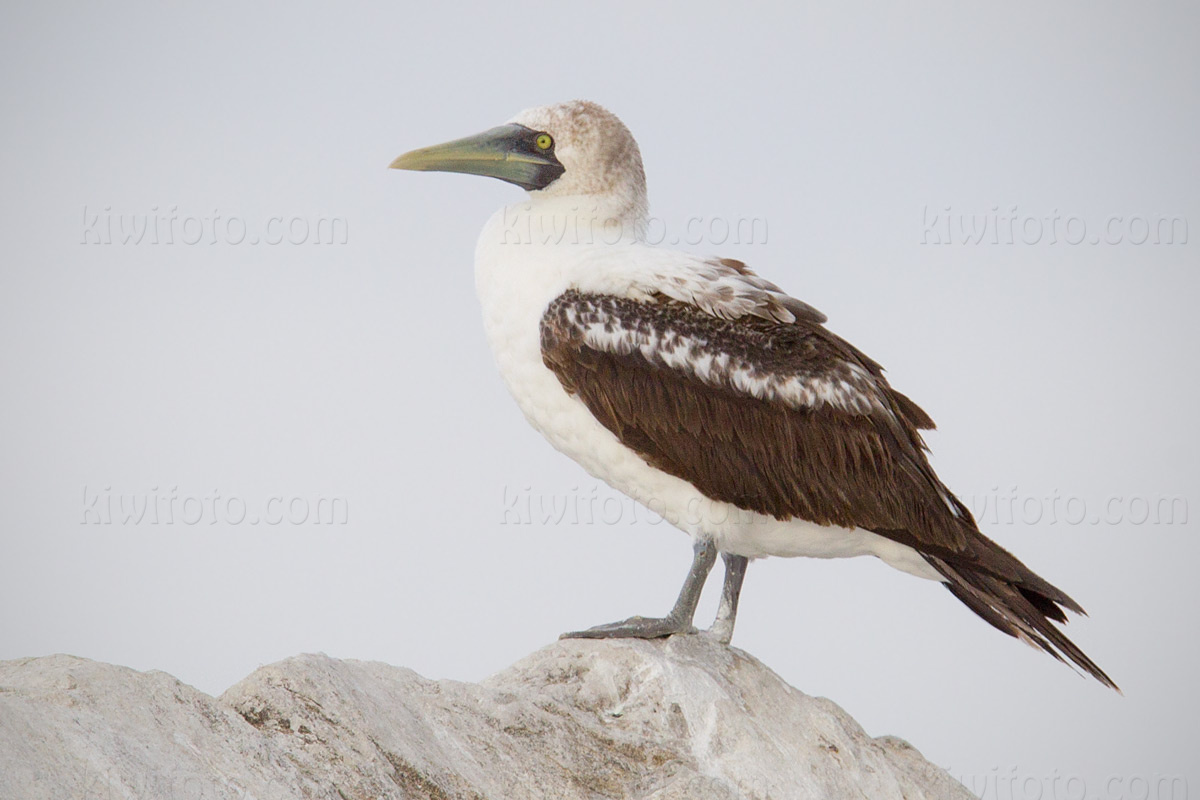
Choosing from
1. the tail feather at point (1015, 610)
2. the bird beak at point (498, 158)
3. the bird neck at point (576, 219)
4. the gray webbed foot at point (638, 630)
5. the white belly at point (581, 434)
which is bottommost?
the gray webbed foot at point (638, 630)

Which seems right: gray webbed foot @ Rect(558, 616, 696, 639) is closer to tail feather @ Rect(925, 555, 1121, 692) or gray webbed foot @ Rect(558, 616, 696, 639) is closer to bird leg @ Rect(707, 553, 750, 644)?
bird leg @ Rect(707, 553, 750, 644)

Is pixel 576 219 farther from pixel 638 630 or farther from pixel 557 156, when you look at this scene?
pixel 638 630

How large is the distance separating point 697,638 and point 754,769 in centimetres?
109

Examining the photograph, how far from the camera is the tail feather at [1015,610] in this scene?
25.0 ft

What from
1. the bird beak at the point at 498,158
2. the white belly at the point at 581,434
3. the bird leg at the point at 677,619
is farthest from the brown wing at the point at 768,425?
the bird beak at the point at 498,158

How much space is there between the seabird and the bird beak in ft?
1.81

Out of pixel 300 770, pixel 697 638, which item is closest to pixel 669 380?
pixel 697 638

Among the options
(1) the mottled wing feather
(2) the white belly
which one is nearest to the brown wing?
(1) the mottled wing feather

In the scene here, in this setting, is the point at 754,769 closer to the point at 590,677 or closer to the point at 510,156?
the point at 590,677

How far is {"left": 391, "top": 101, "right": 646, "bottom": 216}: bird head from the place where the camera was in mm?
8242

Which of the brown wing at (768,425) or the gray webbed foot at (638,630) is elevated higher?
the brown wing at (768,425)

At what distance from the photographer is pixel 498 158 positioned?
27.4ft

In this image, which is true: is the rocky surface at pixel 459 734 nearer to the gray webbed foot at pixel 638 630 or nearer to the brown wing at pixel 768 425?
the gray webbed foot at pixel 638 630

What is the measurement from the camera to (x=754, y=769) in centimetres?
699
